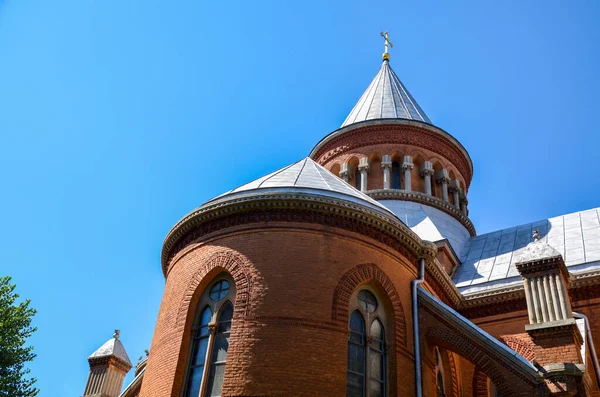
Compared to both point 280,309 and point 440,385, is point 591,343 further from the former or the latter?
point 280,309

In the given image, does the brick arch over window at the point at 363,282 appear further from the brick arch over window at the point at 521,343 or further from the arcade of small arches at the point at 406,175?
the arcade of small arches at the point at 406,175

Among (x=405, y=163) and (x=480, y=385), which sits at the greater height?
(x=405, y=163)

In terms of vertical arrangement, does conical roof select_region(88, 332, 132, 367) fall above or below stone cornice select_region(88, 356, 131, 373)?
above

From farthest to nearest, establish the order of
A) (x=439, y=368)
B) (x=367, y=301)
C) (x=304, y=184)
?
1. (x=439, y=368)
2. (x=304, y=184)
3. (x=367, y=301)

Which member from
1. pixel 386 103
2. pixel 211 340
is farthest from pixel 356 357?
pixel 386 103

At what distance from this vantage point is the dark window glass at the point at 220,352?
36.4ft

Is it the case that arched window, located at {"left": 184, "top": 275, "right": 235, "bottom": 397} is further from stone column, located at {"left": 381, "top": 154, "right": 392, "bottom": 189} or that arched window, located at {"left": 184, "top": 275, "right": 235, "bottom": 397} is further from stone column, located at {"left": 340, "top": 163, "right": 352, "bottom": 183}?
stone column, located at {"left": 340, "top": 163, "right": 352, "bottom": 183}

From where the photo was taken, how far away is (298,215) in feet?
41.4

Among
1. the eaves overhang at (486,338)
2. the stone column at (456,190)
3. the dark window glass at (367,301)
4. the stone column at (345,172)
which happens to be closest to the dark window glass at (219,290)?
the dark window glass at (367,301)

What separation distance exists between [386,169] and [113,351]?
1249 centimetres

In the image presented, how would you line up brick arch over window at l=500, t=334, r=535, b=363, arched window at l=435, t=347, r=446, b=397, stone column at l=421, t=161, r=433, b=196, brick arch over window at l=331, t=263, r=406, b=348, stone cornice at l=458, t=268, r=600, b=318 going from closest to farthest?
brick arch over window at l=331, t=263, r=406, b=348 < arched window at l=435, t=347, r=446, b=397 < brick arch over window at l=500, t=334, r=535, b=363 < stone cornice at l=458, t=268, r=600, b=318 < stone column at l=421, t=161, r=433, b=196

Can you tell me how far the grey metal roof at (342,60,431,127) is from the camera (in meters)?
25.7

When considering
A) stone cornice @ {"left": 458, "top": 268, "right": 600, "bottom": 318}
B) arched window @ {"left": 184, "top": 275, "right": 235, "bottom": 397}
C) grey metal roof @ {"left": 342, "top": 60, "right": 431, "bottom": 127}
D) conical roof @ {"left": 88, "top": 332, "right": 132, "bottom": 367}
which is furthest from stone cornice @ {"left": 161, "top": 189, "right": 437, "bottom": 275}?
grey metal roof @ {"left": 342, "top": 60, "right": 431, "bottom": 127}

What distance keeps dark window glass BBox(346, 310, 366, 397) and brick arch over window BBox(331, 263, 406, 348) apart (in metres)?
0.44
